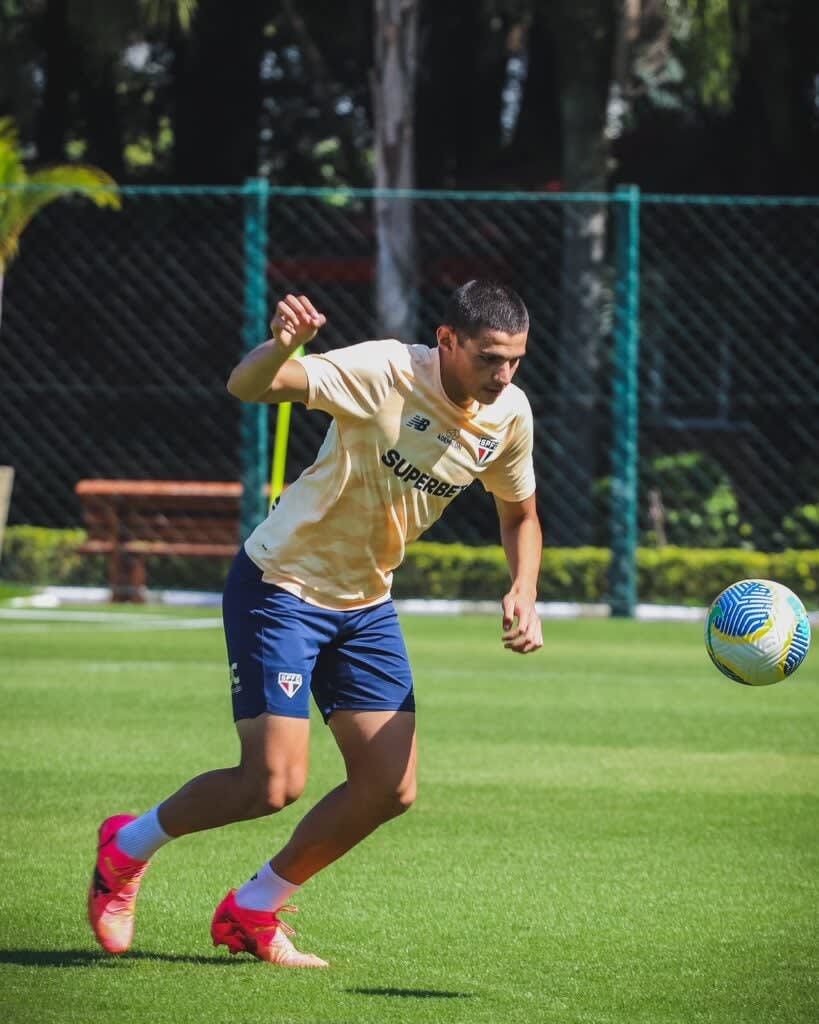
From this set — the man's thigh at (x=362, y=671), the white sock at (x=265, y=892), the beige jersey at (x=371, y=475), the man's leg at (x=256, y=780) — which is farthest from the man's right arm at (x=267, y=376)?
the white sock at (x=265, y=892)

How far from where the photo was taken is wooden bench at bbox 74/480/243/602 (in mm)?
17719

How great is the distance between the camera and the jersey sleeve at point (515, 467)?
5859 millimetres

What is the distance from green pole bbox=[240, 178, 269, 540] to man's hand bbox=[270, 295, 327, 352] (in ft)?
35.1

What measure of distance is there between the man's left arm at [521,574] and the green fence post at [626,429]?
9872mm

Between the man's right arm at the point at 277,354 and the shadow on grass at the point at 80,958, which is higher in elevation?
the man's right arm at the point at 277,354

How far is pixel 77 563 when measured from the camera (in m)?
19.1

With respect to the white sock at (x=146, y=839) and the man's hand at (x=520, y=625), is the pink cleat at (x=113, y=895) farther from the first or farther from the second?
the man's hand at (x=520, y=625)

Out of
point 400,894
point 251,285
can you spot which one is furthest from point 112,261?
point 400,894

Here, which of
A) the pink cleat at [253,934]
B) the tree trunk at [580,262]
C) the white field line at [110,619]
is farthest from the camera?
the tree trunk at [580,262]

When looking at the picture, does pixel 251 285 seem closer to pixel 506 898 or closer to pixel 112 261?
pixel 112 261

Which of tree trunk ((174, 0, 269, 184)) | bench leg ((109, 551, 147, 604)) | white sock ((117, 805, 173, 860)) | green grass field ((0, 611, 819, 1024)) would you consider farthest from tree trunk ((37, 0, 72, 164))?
white sock ((117, 805, 173, 860))

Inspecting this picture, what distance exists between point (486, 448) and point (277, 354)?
873mm

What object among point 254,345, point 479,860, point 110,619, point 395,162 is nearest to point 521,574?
point 479,860

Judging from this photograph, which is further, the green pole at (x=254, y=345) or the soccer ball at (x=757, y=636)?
the green pole at (x=254, y=345)
